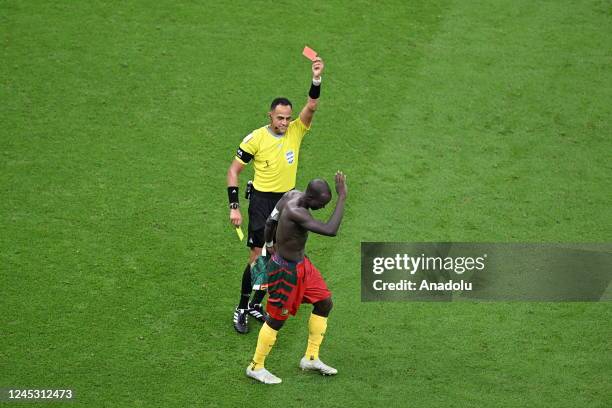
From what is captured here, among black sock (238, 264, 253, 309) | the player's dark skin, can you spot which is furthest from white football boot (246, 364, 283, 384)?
black sock (238, 264, 253, 309)

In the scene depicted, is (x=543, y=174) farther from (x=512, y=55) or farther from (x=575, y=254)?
A: (x=512, y=55)

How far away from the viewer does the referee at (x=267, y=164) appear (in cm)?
902

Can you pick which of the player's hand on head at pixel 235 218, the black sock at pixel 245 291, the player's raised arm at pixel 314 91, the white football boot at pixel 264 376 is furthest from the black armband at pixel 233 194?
the white football boot at pixel 264 376

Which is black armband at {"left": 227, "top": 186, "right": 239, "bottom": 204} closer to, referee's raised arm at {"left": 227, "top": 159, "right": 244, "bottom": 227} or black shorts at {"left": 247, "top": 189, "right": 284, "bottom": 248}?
referee's raised arm at {"left": 227, "top": 159, "right": 244, "bottom": 227}

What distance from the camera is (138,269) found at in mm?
10023

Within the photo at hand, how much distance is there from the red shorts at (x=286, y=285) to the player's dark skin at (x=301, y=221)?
68 millimetres

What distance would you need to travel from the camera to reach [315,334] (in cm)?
873

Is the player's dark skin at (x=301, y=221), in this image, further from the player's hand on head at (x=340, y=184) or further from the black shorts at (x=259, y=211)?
the black shorts at (x=259, y=211)

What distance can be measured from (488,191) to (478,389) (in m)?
3.41

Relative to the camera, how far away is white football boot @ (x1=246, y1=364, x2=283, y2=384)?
866 centimetres

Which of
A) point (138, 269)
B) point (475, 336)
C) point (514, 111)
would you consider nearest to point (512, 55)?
point (514, 111)

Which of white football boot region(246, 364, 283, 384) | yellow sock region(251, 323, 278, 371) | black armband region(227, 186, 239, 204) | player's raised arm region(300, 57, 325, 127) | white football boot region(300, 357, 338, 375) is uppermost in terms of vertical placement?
player's raised arm region(300, 57, 325, 127)

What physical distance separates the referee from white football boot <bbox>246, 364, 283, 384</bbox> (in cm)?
75

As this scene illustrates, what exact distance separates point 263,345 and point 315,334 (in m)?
0.52
